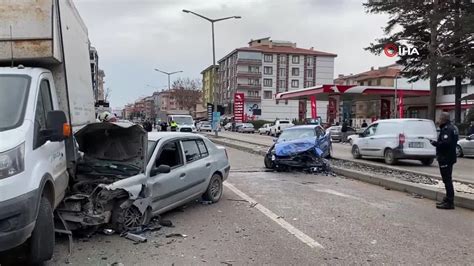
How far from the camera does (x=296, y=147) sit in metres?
14.9

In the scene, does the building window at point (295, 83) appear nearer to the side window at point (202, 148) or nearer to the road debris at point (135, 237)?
the side window at point (202, 148)

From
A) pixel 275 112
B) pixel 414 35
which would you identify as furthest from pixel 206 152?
pixel 275 112

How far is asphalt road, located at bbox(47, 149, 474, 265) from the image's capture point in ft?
18.6

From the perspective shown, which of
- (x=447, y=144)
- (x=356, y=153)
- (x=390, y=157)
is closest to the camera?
(x=447, y=144)

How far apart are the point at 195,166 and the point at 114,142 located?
5.42 feet

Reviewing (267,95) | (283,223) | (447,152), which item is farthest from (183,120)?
(267,95)

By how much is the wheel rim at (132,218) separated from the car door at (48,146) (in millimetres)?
905

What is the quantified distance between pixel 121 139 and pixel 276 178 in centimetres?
683

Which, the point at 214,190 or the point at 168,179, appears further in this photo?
the point at 214,190

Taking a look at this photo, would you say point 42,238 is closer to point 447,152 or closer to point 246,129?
point 447,152

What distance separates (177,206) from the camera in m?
7.95

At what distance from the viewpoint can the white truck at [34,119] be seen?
14.3 ft

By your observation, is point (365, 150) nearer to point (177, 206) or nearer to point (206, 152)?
point (206, 152)

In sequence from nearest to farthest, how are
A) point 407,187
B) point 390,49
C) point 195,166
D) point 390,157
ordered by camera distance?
point 195,166 → point 407,187 → point 390,157 → point 390,49
